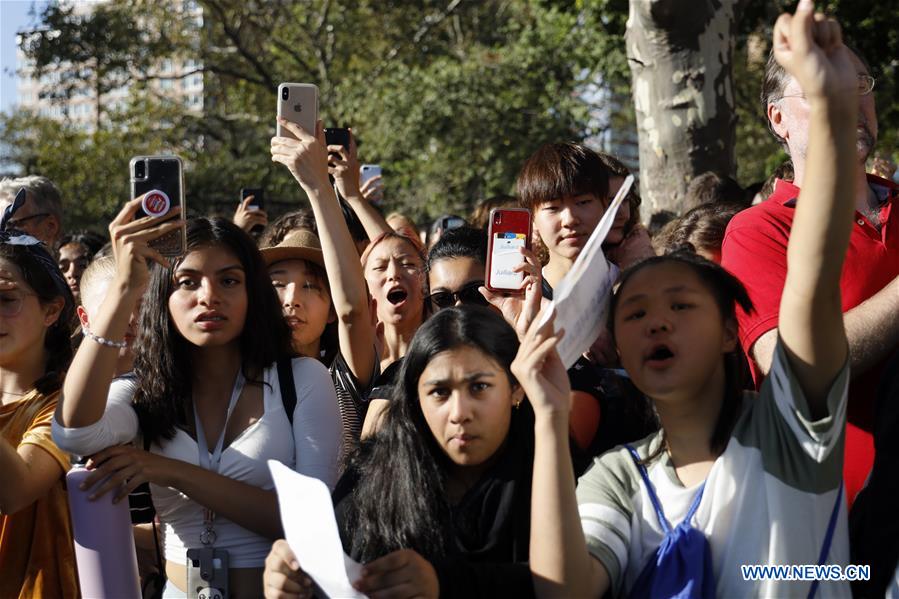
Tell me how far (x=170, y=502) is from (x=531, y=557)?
1.20 meters

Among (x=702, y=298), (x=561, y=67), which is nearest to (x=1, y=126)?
(x=561, y=67)

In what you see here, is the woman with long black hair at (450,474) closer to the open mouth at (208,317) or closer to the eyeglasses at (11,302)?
the open mouth at (208,317)

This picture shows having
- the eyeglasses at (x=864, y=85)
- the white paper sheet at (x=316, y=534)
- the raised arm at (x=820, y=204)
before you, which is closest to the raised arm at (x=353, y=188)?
the eyeglasses at (x=864, y=85)

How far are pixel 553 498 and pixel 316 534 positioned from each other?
497 millimetres

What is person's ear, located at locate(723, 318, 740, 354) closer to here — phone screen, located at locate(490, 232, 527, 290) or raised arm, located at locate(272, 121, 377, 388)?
phone screen, located at locate(490, 232, 527, 290)

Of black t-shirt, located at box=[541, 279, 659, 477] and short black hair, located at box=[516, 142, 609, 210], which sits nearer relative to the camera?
black t-shirt, located at box=[541, 279, 659, 477]

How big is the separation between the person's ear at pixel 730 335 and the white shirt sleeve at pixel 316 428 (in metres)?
1.14

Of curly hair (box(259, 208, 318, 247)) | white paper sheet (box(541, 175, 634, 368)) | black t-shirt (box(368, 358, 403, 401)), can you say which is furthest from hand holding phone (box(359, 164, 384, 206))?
white paper sheet (box(541, 175, 634, 368))

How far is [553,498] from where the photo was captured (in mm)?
2314

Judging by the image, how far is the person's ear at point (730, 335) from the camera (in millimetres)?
2602

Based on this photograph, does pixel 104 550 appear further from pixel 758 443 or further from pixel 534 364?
pixel 758 443

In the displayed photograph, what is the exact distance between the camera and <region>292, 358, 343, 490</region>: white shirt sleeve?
10.1 ft

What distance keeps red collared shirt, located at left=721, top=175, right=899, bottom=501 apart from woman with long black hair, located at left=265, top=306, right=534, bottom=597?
0.63 meters

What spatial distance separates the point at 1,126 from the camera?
3531 centimetres
